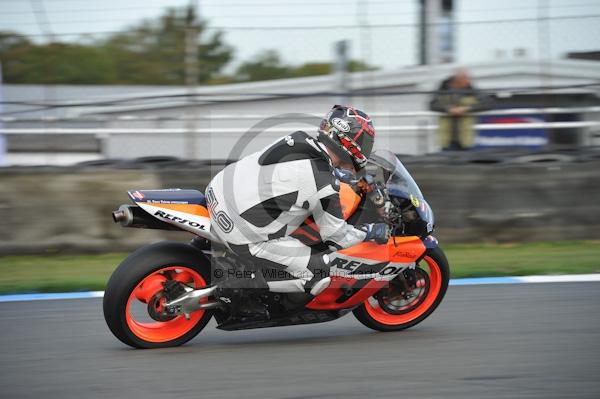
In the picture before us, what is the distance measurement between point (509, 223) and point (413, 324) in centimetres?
355

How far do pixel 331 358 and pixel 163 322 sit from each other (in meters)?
1.14

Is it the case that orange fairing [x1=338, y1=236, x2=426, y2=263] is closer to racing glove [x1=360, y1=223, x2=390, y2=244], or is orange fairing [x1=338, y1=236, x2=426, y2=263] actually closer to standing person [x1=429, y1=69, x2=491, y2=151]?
racing glove [x1=360, y1=223, x2=390, y2=244]

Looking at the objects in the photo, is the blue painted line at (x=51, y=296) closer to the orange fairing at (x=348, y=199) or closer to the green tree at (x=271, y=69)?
Answer: the orange fairing at (x=348, y=199)

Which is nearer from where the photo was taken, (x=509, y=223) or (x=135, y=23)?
(x=509, y=223)

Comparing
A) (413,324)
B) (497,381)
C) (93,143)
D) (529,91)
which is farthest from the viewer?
(93,143)

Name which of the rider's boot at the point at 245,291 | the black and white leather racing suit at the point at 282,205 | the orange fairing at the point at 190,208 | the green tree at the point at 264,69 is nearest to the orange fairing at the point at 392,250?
the black and white leather racing suit at the point at 282,205

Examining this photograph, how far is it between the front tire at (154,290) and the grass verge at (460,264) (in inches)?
85.7

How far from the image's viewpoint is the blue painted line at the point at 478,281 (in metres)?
6.96

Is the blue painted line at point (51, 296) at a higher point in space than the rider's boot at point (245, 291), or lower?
lower

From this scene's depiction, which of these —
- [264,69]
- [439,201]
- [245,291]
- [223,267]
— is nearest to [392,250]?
[245,291]

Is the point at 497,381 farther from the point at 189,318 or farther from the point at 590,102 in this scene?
the point at 590,102

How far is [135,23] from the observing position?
10406mm

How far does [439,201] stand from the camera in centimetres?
878

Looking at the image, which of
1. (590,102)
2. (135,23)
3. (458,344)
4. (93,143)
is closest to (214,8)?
(135,23)
